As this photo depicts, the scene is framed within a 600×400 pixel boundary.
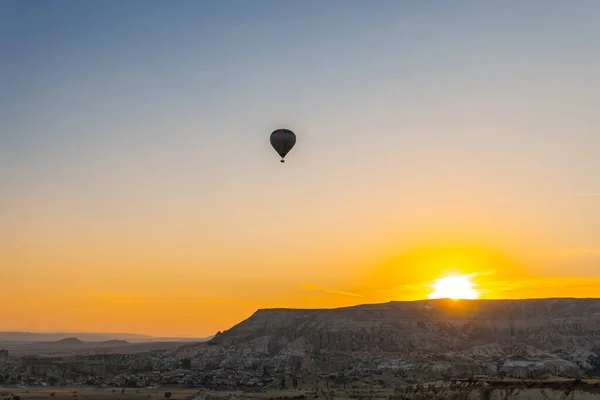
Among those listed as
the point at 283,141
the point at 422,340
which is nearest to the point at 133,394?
the point at 283,141

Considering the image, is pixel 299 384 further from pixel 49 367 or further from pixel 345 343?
pixel 49 367

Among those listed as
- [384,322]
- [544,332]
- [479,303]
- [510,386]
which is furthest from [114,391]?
[479,303]

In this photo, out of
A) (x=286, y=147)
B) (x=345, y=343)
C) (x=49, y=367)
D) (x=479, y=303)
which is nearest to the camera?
(x=286, y=147)

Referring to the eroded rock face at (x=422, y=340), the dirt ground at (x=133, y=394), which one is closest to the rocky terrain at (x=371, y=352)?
the eroded rock face at (x=422, y=340)

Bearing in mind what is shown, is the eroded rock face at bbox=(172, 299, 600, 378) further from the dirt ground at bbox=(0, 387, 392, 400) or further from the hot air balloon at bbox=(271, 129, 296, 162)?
the hot air balloon at bbox=(271, 129, 296, 162)

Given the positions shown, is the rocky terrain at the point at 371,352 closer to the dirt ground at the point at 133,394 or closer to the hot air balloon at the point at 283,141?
the dirt ground at the point at 133,394

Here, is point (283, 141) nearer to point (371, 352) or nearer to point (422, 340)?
point (371, 352)

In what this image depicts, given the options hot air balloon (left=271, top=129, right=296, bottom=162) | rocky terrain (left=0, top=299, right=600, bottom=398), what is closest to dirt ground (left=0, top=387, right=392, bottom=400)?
rocky terrain (left=0, top=299, right=600, bottom=398)
